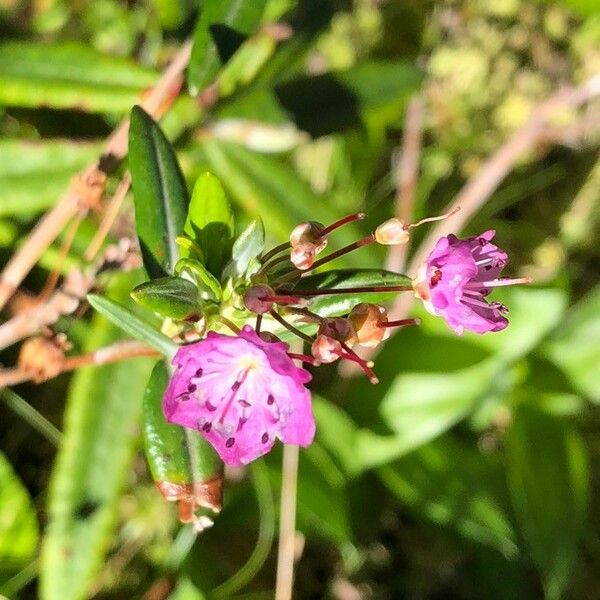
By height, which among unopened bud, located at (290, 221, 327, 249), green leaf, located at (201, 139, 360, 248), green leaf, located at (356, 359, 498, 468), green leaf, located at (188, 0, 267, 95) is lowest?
green leaf, located at (356, 359, 498, 468)

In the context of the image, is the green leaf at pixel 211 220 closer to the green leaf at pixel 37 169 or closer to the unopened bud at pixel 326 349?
the unopened bud at pixel 326 349

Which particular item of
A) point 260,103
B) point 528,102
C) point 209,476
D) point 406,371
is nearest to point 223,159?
point 260,103

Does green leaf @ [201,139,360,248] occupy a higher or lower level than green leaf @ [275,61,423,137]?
lower

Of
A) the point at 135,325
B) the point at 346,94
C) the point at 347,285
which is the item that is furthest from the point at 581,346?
the point at 135,325

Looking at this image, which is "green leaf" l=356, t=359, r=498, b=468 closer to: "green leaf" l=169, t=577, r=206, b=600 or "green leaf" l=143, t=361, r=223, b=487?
"green leaf" l=169, t=577, r=206, b=600

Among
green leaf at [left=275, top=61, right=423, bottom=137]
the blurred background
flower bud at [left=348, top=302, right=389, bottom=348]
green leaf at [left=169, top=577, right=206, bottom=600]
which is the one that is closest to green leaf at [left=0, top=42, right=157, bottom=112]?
the blurred background

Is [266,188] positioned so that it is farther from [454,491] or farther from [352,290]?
[454,491]
